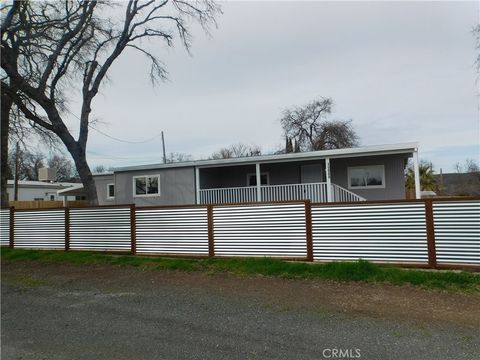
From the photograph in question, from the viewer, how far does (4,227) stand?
1355 centimetres

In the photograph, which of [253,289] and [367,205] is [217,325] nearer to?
[253,289]

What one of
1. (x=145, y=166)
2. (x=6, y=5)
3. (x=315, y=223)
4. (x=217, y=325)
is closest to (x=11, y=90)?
(x=6, y=5)

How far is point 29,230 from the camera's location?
1295 centimetres

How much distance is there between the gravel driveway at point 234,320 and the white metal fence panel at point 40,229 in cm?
447

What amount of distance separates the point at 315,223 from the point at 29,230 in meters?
9.73

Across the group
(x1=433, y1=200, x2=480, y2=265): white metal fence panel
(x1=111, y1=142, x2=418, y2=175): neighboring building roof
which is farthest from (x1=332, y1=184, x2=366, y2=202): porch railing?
(x1=433, y1=200, x2=480, y2=265): white metal fence panel

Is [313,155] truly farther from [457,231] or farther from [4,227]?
[4,227]

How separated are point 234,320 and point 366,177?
1281 centimetres

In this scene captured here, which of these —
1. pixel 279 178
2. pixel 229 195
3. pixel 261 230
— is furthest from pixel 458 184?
pixel 261 230

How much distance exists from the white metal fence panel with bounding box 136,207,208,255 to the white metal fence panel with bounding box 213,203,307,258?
441 millimetres

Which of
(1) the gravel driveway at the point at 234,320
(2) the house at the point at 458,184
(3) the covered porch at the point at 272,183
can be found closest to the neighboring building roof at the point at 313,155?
(3) the covered porch at the point at 272,183

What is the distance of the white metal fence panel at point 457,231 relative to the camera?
24.1 feet

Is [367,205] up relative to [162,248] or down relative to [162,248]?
up

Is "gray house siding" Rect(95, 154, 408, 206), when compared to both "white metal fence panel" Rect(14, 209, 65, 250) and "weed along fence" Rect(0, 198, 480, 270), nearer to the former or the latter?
"white metal fence panel" Rect(14, 209, 65, 250)
